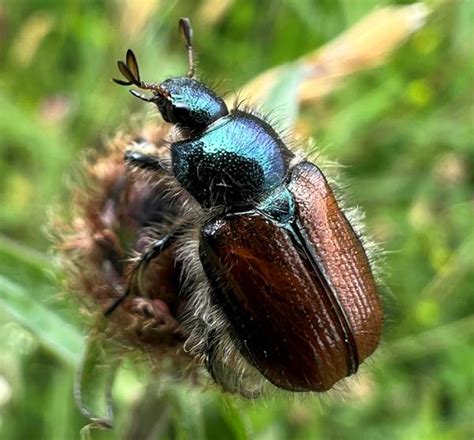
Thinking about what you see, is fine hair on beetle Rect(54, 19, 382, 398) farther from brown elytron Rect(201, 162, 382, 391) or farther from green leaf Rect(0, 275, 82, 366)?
green leaf Rect(0, 275, 82, 366)

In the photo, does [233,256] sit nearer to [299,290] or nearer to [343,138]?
[299,290]

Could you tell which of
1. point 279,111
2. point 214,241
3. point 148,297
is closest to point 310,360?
point 214,241

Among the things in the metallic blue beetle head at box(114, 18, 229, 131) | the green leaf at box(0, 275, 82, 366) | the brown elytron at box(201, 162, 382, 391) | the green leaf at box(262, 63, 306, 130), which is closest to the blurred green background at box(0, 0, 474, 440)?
the green leaf at box(262, 63, 306, 130)

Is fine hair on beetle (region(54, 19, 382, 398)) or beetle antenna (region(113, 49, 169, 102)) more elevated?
beetle antenna (region(113, 49, 169, 102))

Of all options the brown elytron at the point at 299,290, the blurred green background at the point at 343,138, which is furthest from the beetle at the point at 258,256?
the blurred green background at the point at 343,138

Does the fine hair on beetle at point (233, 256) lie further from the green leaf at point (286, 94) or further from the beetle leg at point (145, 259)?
the green leaf at point (286, 94)

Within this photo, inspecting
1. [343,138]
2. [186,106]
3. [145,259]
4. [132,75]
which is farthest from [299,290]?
[343,138]

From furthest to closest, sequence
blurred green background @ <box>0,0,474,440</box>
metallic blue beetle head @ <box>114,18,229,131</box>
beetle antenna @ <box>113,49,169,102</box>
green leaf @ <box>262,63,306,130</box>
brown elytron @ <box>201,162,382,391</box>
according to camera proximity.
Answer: blurred green background @ <box>0,0,474,440</box>, green leaf @ <box>262,63,306,130</box>, metallic blue beetle head @ <box>114,18,229,131</box>, beetle antenna @ <box>113,49,169,102</box>, brown elytron @ <box>201,162,382,391</box>
